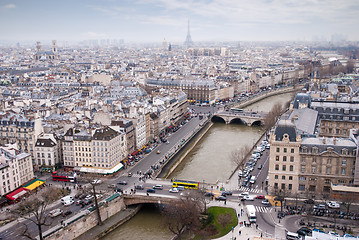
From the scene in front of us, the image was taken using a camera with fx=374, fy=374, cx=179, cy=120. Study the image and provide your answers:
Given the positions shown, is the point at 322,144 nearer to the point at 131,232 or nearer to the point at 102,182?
the point at 131,232

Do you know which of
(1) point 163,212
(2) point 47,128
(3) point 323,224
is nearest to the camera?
(3) point 323,224

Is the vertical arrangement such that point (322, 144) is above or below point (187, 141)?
above

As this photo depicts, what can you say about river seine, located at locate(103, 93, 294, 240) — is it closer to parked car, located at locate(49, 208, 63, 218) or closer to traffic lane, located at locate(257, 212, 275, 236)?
parked car, located at locate(49, 208, 63, 218)

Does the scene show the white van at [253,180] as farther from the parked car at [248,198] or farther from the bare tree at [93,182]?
the bare tree at [93,182]

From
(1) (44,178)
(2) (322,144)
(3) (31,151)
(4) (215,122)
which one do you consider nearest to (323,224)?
(2) (322,144)

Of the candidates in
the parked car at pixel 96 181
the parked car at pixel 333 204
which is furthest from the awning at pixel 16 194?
the parked car at pixel 333 204

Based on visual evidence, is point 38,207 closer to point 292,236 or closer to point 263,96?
point 292,236

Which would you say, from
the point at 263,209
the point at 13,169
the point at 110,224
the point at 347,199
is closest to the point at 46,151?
the point at 13,169
